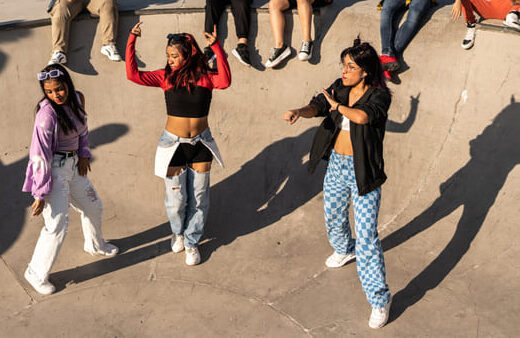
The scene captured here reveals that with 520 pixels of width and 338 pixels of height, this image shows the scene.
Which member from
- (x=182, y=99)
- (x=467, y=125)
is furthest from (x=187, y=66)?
(x=467, y=125)

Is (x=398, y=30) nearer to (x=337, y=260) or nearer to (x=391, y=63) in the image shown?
(x=391, y=63)

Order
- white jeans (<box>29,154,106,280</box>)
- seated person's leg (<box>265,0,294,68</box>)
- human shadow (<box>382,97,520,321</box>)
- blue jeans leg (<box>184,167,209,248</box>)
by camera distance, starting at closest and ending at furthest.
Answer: white jeans (<box>29,154,106,280</box>) → blue jeans leg (<box>184,167,209,248</box>) → human shadow (<box>382,97,520,321</box>) → seated person's leg (<box>265,0,294,68</box>)

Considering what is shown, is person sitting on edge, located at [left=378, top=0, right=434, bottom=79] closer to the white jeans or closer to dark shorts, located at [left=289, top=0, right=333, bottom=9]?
dark shorts, located at [left=289, top=0, right=333, bottom=9]

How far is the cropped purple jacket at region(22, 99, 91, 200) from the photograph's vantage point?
14.3 ft

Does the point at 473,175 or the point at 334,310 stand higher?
the point at 473,175

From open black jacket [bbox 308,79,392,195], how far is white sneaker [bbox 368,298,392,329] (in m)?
1.04

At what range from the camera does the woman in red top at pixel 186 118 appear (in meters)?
4.66

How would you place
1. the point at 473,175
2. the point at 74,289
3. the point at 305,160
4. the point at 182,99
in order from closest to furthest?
the point at 182,99, the point at 74,289, the point at 473,175, the point at 305,160

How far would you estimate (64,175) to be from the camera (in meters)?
4.65

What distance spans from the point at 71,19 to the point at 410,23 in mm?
4428

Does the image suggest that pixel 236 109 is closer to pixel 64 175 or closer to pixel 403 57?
pixel 403 57

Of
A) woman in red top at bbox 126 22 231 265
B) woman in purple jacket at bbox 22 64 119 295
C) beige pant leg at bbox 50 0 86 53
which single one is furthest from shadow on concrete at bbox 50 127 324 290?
beige pant leg at bbox 50 0 86 53

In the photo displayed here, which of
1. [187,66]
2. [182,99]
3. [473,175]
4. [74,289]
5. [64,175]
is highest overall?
[187,66]

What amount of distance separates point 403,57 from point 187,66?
3.41 metres
